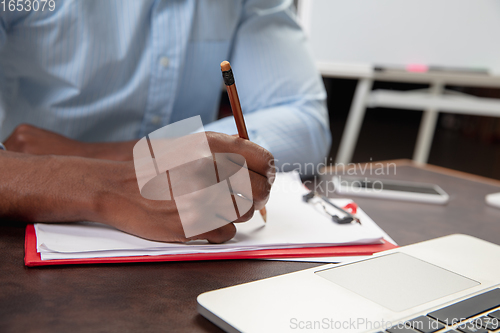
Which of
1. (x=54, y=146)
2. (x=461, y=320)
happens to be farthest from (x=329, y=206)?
(x=54, y=146)

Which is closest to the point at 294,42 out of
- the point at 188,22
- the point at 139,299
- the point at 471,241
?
the point at 188,22

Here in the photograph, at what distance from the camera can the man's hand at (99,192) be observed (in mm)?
362

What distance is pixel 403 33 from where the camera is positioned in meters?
1.46

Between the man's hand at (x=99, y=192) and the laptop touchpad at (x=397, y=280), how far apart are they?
104mm

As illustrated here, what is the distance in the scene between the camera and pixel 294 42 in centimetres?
83

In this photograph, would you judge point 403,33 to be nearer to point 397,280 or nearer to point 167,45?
point 167,45

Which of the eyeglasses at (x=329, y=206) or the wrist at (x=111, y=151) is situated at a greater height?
the eyeglasses at (x=329, y=206)

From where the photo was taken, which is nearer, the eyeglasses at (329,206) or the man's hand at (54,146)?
the eyeglasses at (329,206)

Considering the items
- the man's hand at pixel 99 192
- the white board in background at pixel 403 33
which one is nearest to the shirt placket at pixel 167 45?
the man's hand at pixel 99 192

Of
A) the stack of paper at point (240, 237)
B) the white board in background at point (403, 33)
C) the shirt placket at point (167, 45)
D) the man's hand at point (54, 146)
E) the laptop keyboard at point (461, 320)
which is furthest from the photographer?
the white board in background at point (403, 33)

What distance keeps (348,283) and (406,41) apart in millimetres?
1385

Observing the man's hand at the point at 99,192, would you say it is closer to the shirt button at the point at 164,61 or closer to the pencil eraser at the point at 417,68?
the shirt button at the point at 164,61

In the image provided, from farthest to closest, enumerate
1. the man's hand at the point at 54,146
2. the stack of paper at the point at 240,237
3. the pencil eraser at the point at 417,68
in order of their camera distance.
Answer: the pencil eraser at the point at 417,68 < the man's hand at the point at 54,146 < the stack of paper at the point at 240,237

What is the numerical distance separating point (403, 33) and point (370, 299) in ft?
4.57
